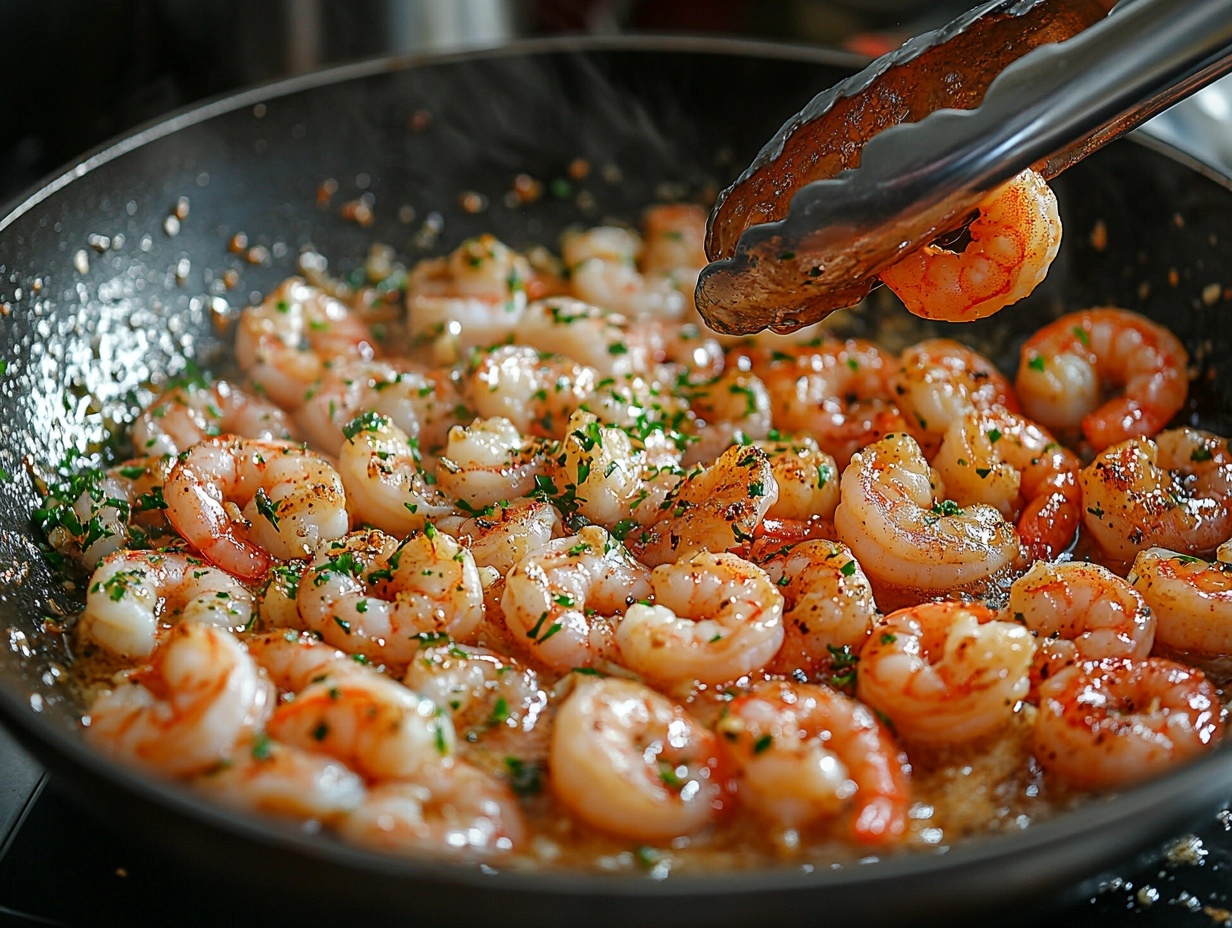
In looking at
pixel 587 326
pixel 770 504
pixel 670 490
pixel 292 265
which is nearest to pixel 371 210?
pixel 292 265

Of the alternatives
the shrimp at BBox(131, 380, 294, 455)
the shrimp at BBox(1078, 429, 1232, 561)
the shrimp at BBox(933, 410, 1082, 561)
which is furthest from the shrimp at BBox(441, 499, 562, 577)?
the shrimp at BBox(1078, 429, 1232, 561)

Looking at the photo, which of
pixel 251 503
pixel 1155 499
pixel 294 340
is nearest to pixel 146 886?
pixel 251 503

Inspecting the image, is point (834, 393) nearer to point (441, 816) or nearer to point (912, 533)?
point (912, 533)

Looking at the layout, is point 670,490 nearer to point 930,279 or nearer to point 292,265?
point 930,279

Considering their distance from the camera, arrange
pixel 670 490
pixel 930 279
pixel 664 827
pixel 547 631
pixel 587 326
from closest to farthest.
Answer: pixel 664 827 < pixel 547 631 < pixel 930 279 < pixel 670 490 < pixel 587 326

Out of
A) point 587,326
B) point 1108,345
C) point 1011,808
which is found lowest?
point 1011,808

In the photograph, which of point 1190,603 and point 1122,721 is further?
point 1190,603
